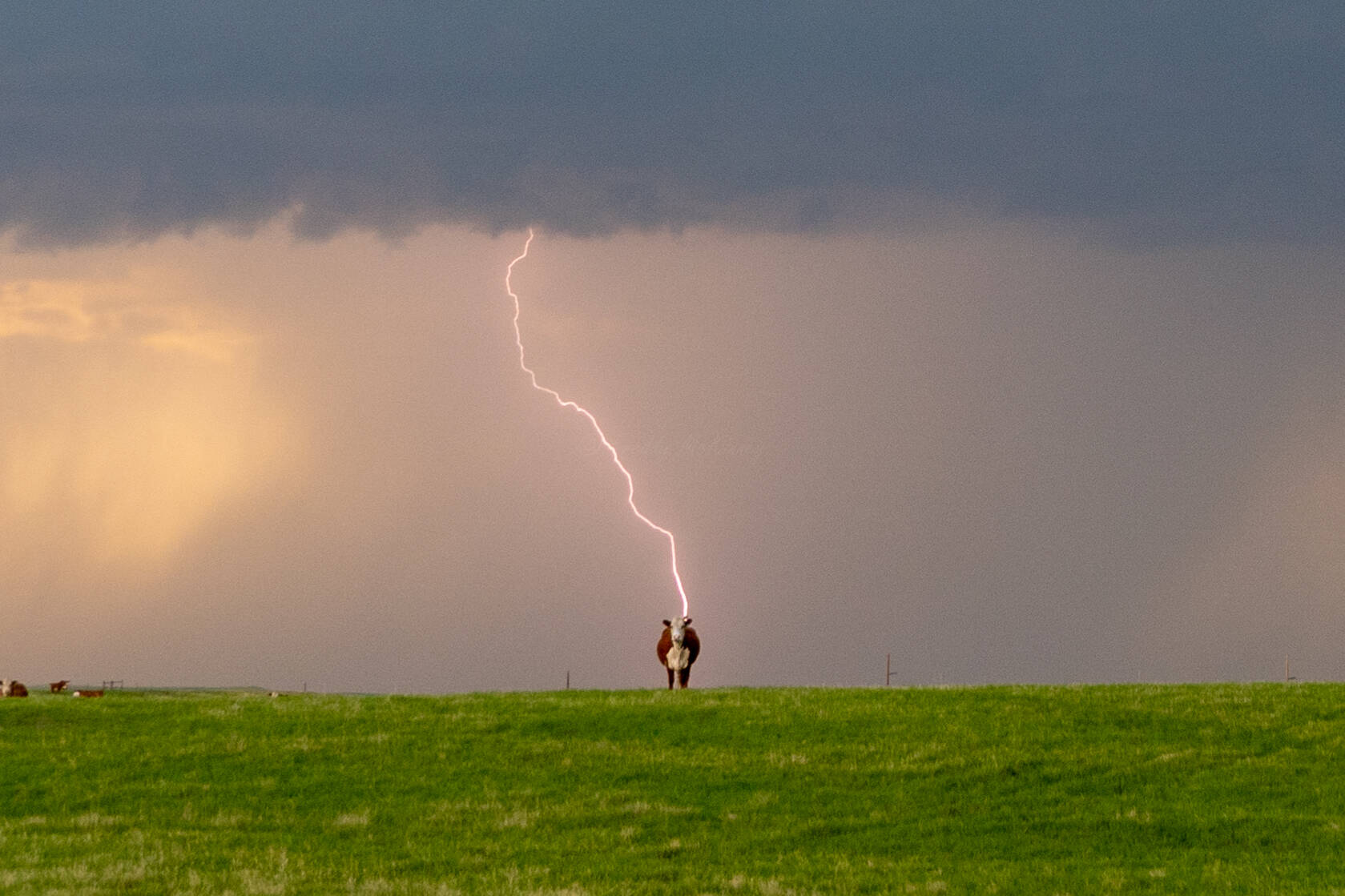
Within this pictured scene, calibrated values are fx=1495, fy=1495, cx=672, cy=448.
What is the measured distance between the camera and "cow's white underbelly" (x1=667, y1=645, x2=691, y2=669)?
153ft

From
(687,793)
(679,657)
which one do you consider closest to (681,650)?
(679,657)

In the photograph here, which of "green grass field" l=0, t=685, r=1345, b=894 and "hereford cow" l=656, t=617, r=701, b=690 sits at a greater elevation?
"hereford cow" l=656, t=617, r=701, b=690

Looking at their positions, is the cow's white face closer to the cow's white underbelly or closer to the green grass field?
the cow's white underbelly

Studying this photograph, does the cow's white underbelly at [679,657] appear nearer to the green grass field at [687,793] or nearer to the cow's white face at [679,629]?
the cow's white face at [679,629]

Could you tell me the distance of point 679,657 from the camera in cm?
4672

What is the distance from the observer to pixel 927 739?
113 feet

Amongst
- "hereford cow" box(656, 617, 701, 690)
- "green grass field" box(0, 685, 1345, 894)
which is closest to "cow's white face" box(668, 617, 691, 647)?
"hereford cow" box(656, 617, 701, 690)

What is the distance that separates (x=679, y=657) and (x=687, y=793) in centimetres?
1652

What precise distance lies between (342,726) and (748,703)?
10428mm

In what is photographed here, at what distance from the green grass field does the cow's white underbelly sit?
172 inches

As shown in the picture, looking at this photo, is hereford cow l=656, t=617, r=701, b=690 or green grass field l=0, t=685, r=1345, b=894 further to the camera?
hereford cow l=656, t=617, r=701, b=690

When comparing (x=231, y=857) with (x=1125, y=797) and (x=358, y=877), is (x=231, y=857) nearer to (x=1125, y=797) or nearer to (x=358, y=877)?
(x=358, y=877)

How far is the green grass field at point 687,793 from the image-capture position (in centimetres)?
2322

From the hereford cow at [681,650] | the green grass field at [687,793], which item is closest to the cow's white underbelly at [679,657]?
the hereford cow at [681,650]
